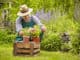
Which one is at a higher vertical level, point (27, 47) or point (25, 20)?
point (25, 20)

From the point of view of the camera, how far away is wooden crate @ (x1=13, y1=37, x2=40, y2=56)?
859 cm

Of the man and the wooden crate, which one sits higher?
the man

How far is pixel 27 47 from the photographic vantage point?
8.66 meters

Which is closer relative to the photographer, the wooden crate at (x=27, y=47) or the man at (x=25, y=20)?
the wooden crate at (x=27, y=47)

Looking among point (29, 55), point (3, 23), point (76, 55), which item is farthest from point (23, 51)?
point (3, 23)

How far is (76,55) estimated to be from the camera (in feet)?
27.1

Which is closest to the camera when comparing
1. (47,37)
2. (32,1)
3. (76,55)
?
(76,55)

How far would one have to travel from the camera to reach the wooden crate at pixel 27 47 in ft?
28.2

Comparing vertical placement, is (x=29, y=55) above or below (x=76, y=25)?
below

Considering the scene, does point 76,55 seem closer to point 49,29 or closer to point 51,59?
point 51,59

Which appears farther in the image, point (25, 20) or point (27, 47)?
point (25, 20)

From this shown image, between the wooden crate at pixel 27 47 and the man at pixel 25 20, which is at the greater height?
the man at pixel 25 20

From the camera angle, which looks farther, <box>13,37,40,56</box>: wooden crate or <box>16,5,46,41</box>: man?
<box>16,5,46,41</box>: man

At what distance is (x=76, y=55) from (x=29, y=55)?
1.11 m
